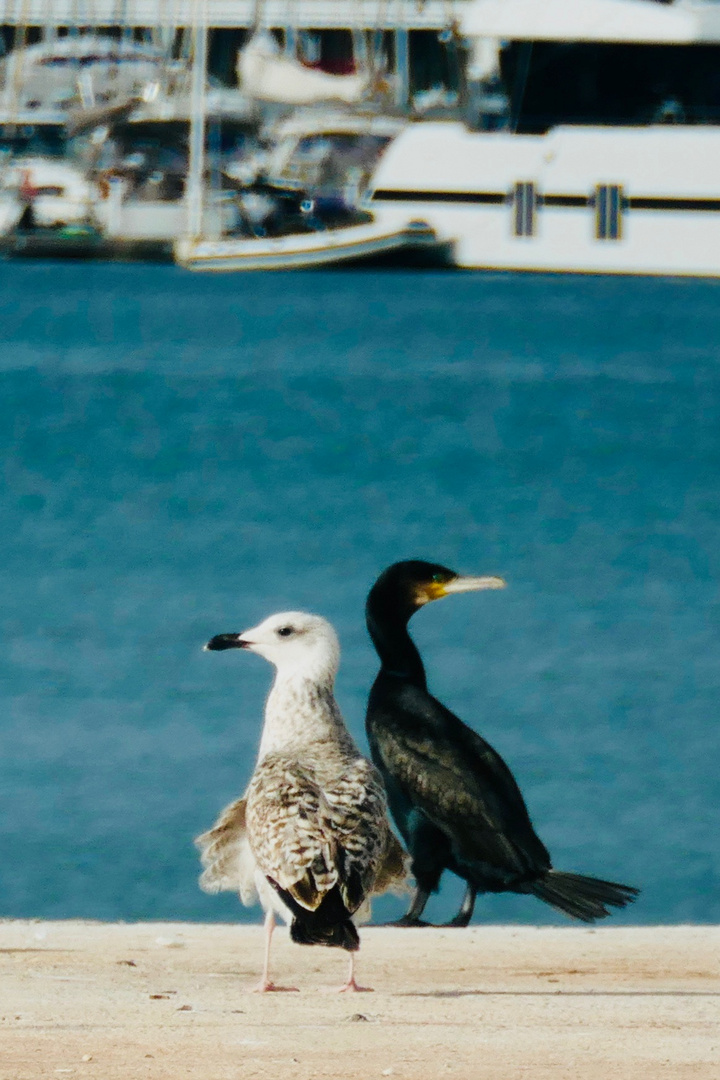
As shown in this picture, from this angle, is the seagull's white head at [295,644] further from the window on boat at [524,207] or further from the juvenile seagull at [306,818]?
the window on boat at [524,207]

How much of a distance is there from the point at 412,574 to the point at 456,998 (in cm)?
171

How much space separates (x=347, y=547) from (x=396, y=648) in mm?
21808

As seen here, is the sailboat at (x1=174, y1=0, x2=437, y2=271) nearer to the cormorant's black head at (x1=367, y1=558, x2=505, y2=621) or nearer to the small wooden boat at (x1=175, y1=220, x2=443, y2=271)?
the small wooden boat at (x1=175, y1=220, x2=443, y2=271)

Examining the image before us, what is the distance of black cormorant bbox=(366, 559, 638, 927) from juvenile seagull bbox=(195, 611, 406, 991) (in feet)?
2.70

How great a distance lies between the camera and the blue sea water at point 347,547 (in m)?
15.2

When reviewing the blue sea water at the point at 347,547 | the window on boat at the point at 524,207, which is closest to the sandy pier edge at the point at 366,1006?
the blue sea water at the point at 347,547

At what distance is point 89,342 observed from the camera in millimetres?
55375

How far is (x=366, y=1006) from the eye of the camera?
230 inches

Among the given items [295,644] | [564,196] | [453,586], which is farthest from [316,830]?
[564,196]

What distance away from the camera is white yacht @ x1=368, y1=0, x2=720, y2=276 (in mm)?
61812

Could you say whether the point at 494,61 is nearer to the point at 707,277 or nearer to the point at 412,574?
the point at 707,277

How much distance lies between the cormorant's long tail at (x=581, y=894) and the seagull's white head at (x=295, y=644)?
4.32 ft

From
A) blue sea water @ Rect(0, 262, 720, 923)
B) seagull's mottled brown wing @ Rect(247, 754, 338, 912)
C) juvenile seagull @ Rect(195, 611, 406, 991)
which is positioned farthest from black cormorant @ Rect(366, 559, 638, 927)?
blue sea water @ Rect(0, 262, 720, 923)

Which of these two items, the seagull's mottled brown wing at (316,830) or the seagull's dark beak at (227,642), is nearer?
the seagull's mottled brown wing at (316,830)
